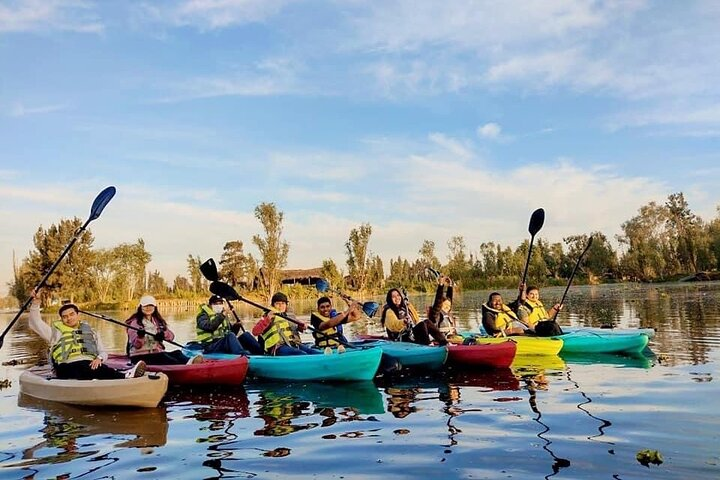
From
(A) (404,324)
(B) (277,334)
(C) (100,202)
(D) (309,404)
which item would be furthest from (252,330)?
(C) (100,202)

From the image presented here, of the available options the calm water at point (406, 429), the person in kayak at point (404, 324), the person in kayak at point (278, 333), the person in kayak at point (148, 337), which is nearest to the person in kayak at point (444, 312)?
the person in kayak at point (404, 324)

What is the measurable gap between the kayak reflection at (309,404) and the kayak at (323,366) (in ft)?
0.36

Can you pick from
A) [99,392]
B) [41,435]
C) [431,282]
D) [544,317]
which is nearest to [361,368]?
[99,392]

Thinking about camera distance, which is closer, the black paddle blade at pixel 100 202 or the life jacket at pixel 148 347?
the life jacket at pixel 148 347

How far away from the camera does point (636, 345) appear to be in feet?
34.6

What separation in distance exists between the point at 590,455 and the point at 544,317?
757 cm

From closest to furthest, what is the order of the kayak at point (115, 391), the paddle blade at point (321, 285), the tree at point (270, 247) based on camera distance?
the kayak at point (115, 391) < the paddle blade at point (321, 285) < the tree at point (270, 247)

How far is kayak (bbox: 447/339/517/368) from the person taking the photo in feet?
30.2

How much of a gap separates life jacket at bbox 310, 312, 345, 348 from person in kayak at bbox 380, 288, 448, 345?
88cm

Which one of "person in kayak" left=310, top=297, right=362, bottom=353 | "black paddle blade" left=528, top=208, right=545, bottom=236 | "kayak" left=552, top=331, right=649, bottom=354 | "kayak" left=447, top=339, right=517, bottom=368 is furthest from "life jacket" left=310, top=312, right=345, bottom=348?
"black paddle blade" left=528, top=208, right=545, bottom=236

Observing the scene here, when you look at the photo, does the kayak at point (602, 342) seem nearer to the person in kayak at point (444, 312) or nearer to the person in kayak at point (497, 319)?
the person in kayak at point (497, 319)

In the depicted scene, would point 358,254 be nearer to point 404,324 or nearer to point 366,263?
point 366,263

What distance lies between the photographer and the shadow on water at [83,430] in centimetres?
539

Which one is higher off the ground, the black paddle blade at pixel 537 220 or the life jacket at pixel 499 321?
the black paddle blade at pixel 537 220
